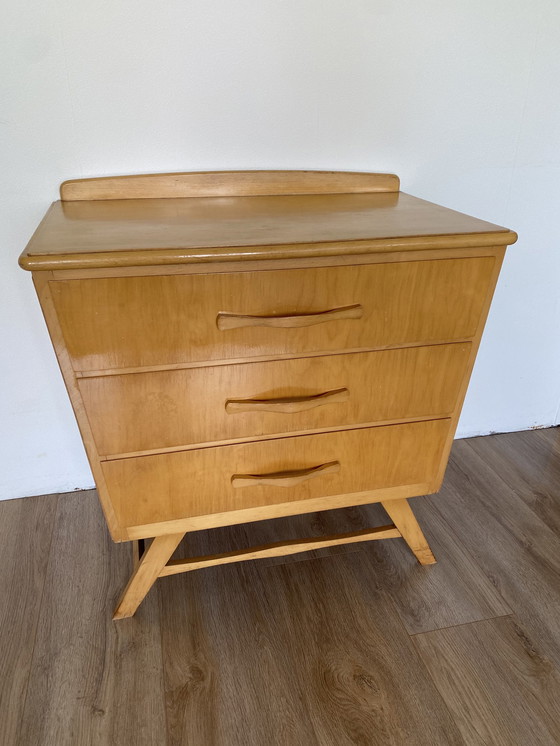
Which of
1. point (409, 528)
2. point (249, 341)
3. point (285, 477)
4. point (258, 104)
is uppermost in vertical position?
point (258, 104)

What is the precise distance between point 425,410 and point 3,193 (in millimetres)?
985

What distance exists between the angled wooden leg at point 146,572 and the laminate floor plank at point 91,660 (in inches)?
1.3

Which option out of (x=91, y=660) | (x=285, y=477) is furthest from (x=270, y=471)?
(x=91, y=660)

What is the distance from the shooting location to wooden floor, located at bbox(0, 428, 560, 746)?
0.98m

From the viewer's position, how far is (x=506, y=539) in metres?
1.38

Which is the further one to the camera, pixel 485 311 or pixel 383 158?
pixel 383 158

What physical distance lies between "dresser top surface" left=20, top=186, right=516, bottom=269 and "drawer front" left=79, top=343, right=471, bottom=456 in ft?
0.65

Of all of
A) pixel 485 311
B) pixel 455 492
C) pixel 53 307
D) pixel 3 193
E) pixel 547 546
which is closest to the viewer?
pixel 53 307

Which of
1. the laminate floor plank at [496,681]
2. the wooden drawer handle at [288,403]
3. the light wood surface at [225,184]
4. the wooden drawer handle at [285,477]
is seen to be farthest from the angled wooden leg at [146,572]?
the light wood surface at [225,184]

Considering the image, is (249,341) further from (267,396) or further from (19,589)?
(19,589)

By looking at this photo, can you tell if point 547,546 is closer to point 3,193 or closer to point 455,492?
point 455,492

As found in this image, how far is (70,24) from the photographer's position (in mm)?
995

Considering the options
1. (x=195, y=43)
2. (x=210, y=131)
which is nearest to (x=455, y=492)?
(x=210, y=131)

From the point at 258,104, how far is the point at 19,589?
122cm
